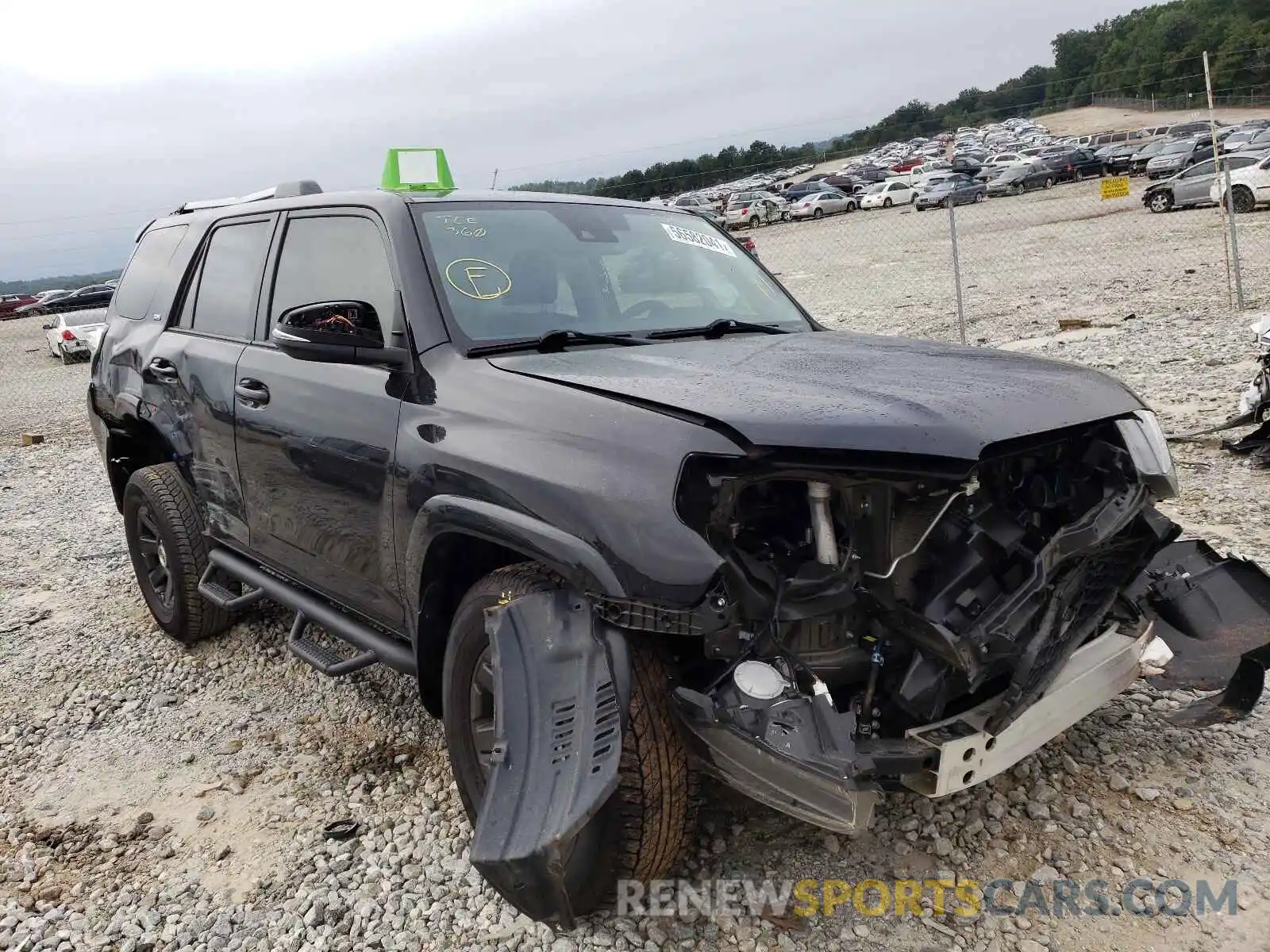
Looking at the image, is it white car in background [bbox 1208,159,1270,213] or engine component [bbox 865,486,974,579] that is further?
white car in background [bbox 1208,159,1270,213]

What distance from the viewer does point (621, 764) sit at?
2324mm

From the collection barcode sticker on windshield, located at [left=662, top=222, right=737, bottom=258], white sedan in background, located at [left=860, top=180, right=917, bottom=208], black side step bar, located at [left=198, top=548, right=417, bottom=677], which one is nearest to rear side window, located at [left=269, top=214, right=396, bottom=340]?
black side step bar, located at [left=198, top=548, right=417, bottom=677]

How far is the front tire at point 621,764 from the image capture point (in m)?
2.33

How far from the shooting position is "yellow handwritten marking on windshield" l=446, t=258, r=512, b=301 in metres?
3.12

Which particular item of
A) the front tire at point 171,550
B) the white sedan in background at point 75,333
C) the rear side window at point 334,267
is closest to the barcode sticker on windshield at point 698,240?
the rear side window at point 334,267

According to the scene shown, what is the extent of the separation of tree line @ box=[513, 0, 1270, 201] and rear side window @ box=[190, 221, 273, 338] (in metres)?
35.5

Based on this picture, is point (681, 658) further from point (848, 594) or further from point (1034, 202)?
point (1034, 202)

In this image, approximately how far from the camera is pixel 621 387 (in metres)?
2.48

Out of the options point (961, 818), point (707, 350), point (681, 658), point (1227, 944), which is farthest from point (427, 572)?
point (1227, 944)

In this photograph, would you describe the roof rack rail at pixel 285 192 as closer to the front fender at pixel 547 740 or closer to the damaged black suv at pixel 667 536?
the damaged black suv at pixel 667 536

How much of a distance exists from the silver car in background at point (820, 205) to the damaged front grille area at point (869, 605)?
4170 cm

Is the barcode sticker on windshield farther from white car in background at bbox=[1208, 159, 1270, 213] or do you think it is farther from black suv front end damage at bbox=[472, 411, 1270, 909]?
white car in background at bbox=[1208, 159, 1270, 213]

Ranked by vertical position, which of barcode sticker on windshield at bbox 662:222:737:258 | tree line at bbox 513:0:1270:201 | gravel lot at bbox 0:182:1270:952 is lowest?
gravel lot at bbox 0:182:1270:952

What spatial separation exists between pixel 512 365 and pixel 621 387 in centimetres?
45
